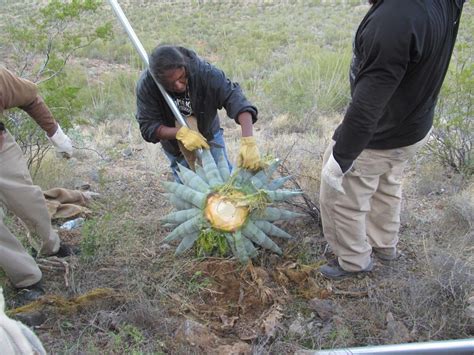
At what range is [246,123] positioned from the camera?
3211 mm

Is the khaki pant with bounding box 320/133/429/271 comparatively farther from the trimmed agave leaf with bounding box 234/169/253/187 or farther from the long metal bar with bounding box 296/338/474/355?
the long metal bar with bounding box 296/338/474/355

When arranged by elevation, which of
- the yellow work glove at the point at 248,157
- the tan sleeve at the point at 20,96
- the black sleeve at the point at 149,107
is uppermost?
the tan sleeve at the point at 20,96

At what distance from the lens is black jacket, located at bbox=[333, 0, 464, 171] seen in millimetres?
2115

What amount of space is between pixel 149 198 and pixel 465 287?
9.02 ft

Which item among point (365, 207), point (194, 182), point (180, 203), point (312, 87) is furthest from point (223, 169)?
point (312, 87)

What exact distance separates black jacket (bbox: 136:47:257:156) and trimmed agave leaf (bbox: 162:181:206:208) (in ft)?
1.85

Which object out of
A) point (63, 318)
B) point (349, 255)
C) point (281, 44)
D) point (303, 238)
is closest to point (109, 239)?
point (63, 318)

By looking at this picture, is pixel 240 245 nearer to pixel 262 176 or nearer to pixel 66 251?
pixel 262 176

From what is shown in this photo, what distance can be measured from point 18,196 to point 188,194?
1.10m

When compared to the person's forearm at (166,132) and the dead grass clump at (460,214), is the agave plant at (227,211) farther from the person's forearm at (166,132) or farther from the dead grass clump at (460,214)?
the dead grass clump at (460,214)

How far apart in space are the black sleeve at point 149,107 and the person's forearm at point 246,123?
647 millimetres

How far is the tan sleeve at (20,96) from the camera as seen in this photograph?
112 inches

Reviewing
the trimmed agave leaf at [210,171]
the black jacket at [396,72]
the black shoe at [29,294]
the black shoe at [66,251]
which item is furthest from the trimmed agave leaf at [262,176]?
the black shoe at [29,294]

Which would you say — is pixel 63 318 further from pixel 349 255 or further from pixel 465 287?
pixel 465 287
